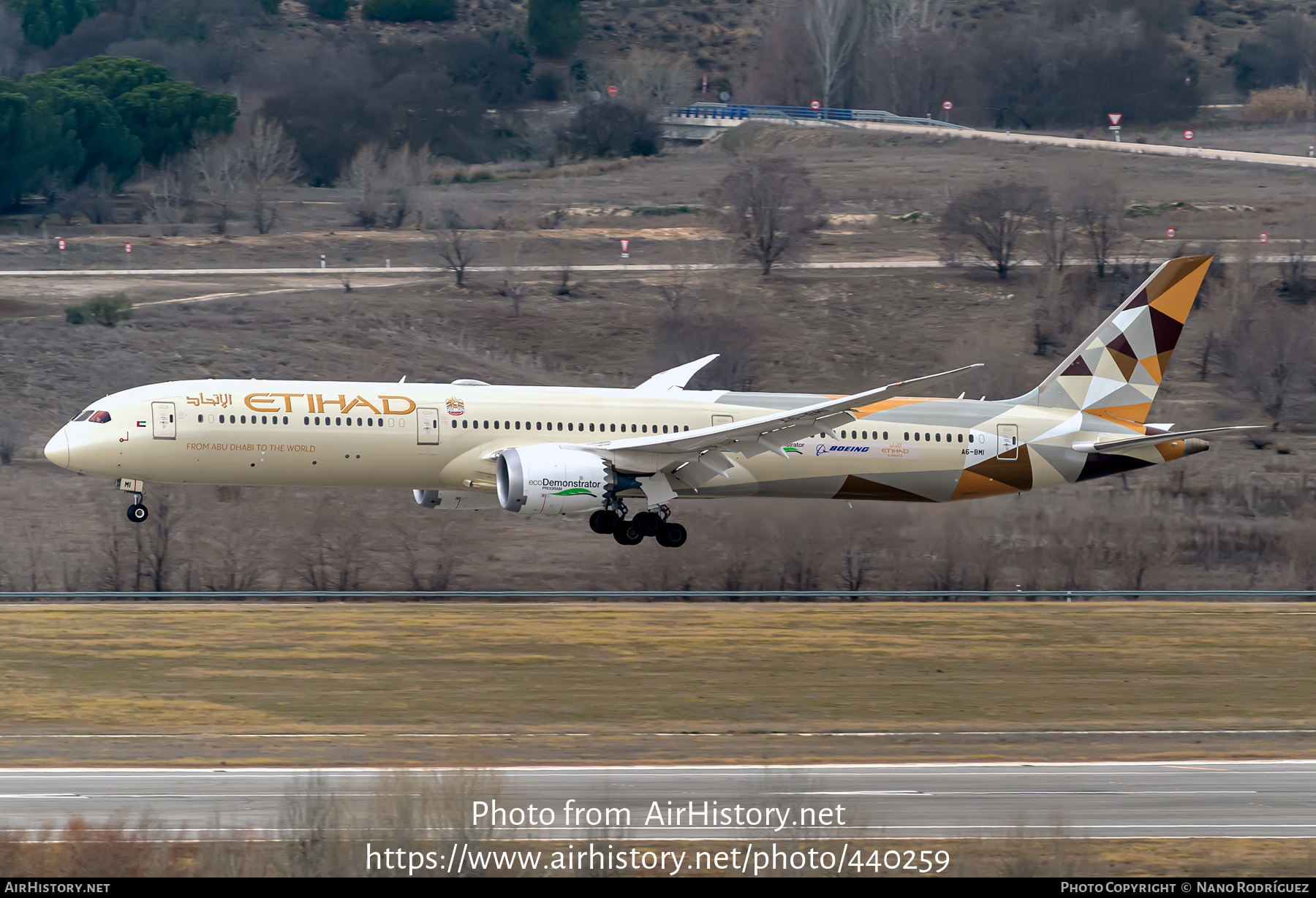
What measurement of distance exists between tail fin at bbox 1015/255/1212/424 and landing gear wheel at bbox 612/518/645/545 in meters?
11.2

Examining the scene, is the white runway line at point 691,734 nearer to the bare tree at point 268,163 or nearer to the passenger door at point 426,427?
the passenger door at point 426,427

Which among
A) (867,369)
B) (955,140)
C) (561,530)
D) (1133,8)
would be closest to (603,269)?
(867,369)

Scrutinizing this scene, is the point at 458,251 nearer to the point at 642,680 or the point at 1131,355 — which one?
the point at 1131,355

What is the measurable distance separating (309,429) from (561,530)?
15.3 metres

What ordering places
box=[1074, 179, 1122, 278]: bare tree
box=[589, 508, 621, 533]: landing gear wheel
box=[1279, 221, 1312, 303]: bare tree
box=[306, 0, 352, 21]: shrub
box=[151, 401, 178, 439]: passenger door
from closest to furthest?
box=[151, 401, 178, 439]: passenger door, box=[589, 508, 621, 533]: landing gear wheel, box=[1279, 221, 1312, 303]: bare tree, box=[1074, 179, 1122, 278]: bare tree, box=[306, 0, 352, 21]: shrub

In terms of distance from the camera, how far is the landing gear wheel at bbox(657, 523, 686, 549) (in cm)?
4375

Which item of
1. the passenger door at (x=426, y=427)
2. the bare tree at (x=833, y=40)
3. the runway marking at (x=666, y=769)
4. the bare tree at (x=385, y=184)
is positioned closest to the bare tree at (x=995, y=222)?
the bare tree at (x=385, y=184)

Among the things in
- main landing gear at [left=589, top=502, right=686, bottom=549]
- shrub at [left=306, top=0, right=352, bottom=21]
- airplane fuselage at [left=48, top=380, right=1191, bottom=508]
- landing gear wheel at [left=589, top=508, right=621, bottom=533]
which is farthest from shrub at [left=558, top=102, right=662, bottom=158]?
landing gear wheel at [left=589, top=508, right=621, bottom=533]

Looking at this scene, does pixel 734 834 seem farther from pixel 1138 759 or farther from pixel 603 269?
pixel 603 269

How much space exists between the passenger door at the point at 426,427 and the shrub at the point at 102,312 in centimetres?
3373

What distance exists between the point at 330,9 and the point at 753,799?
Result: 148422mm

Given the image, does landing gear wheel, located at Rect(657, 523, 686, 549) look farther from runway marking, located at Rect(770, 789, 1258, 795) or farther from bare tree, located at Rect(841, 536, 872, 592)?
runway marking, located at Rect(770, 789, 1258, 795)

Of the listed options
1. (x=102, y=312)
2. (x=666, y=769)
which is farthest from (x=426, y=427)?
(x=102, y=312)

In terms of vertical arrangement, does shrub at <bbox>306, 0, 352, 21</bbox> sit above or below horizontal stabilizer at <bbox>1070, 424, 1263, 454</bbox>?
above
